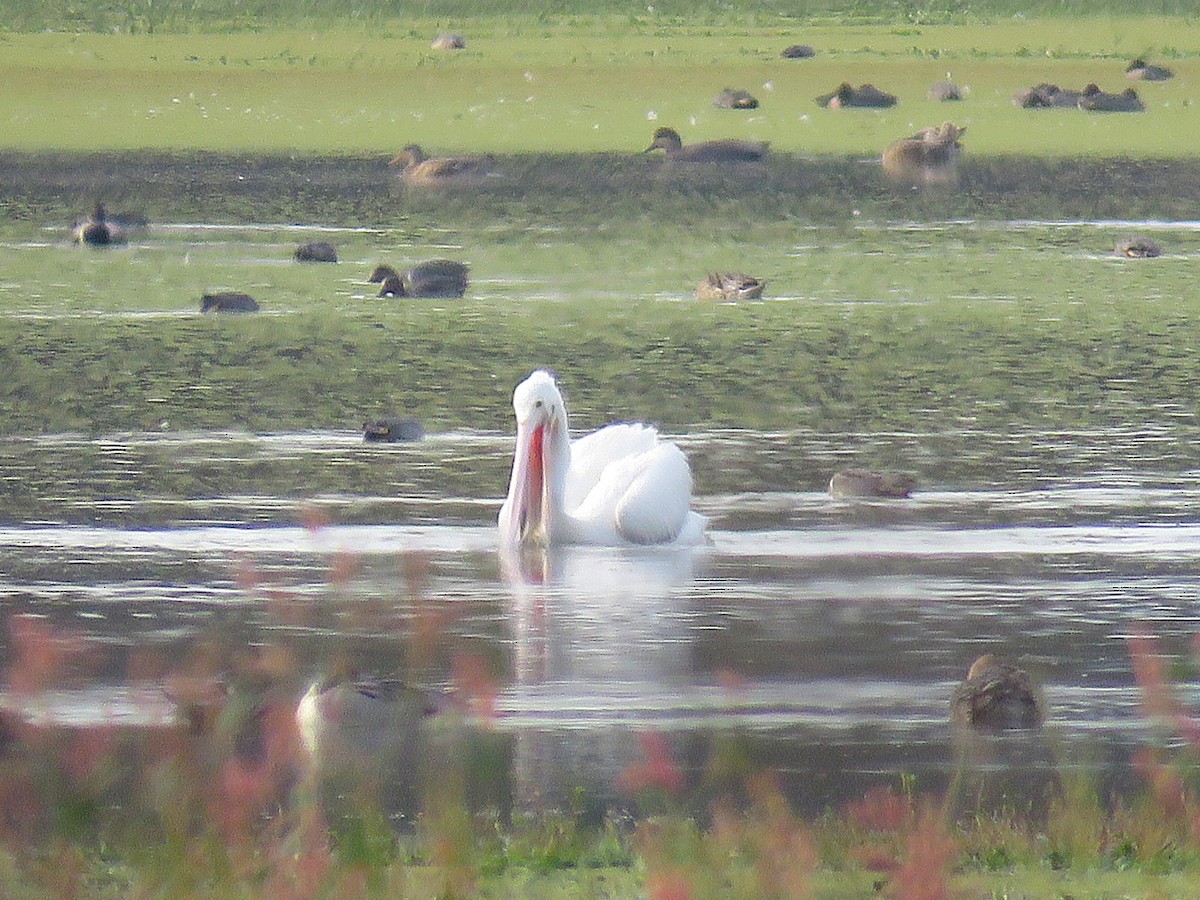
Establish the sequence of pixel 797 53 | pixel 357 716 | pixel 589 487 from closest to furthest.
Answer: pixel 357 716, pixel 589 487, pixel 797 53

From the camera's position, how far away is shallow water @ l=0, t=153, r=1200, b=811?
349 inches

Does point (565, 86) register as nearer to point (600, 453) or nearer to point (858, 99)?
point (858, 99)

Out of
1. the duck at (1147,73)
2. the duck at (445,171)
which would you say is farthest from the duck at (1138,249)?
the duck at (1147,73)

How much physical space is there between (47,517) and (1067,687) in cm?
502

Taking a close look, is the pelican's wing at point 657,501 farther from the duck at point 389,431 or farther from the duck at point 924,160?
the duck at point 924,160

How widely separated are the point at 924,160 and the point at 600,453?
24.3m

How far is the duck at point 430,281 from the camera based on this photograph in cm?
2217

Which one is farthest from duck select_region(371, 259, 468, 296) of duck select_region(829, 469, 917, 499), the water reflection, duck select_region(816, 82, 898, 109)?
duck select_region(816, 82, 898, 109)

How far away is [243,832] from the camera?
579cm

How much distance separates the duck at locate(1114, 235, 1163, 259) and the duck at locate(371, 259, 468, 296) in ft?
20.7

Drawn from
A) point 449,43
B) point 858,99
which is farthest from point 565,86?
point 449,43

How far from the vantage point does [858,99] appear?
48594 millimetres

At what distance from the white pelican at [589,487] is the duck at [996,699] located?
3719 mm

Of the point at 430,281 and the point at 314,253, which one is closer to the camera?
the point at 430,281
